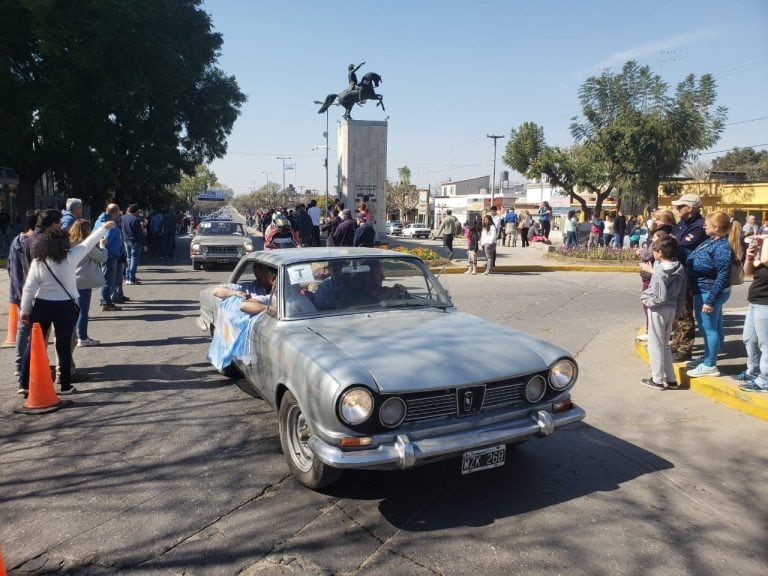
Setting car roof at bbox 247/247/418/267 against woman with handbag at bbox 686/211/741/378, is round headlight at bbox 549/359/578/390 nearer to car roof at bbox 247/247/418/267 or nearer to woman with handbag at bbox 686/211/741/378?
car roof at bbox 247/247/418/267

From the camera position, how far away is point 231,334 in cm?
555

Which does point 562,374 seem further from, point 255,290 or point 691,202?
point 691,202

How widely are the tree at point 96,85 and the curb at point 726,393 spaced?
68.2 ft

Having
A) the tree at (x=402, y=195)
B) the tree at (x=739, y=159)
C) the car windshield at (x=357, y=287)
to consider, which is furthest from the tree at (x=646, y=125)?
the tree at (x=402, y=195)

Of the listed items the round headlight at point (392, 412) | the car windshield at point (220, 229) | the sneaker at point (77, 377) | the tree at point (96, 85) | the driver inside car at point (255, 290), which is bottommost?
the sneaker at point (77, 377)

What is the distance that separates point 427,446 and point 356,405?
479mm

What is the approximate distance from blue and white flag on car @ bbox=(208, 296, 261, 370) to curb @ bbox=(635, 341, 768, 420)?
449cm

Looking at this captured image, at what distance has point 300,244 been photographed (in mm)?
16547

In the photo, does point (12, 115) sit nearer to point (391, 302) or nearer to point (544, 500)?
point (391, 302)

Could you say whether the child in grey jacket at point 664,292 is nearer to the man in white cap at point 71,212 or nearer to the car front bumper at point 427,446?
the car front bumper at point 427,446

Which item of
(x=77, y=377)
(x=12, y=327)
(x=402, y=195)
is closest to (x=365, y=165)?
(x=12, y=327)

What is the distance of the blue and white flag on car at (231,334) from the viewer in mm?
5138

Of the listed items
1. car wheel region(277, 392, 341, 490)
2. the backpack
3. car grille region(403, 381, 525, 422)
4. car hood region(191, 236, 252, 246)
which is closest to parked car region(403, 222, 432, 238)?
the backpack

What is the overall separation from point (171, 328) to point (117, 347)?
1254 mm
